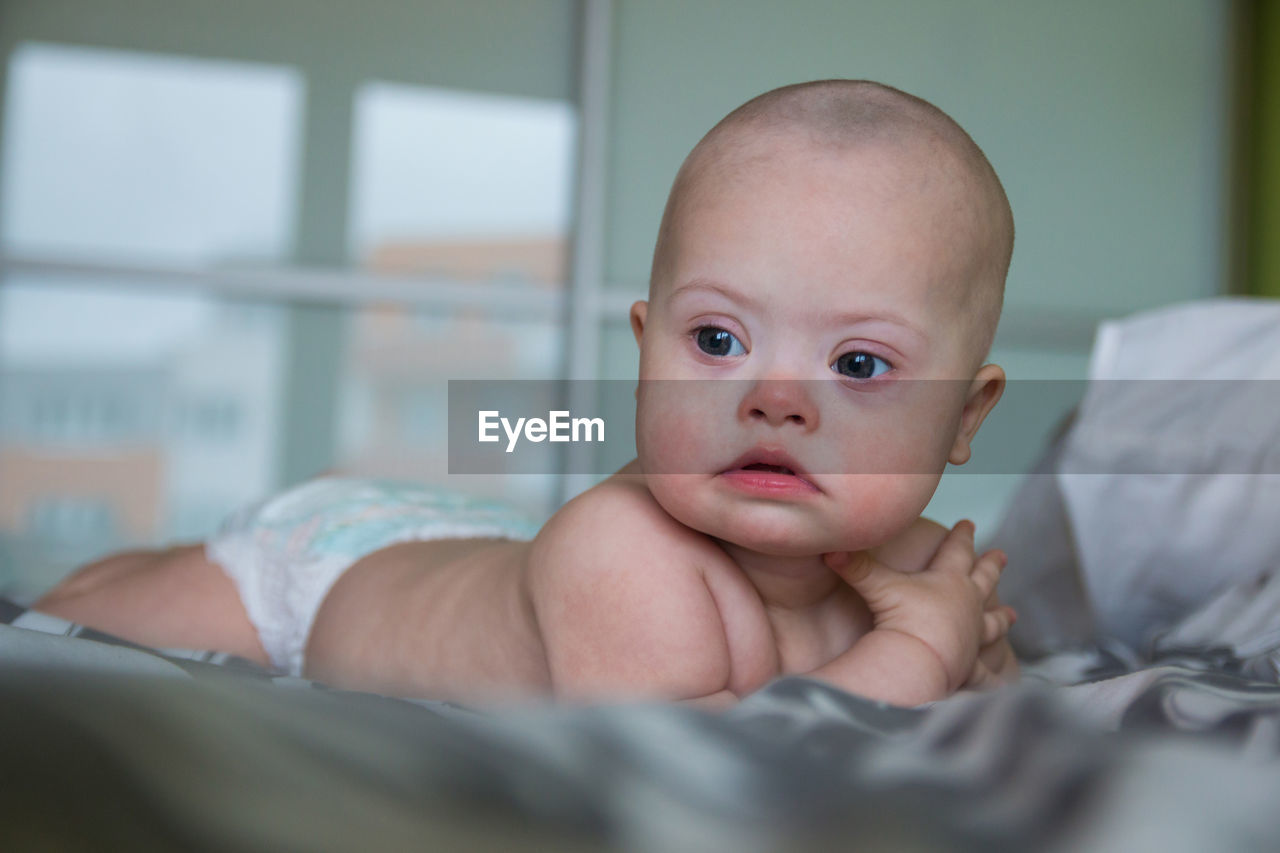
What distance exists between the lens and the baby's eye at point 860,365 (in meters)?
0.68

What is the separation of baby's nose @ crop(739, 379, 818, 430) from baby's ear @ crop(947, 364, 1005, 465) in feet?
0.56

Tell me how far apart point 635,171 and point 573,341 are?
0.51 meters

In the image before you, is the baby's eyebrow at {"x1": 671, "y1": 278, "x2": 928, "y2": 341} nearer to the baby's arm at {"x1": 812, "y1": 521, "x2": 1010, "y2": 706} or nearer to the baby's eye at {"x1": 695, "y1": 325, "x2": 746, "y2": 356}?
the baby's eye at {"x1": 695, "y1": 325, "x2": 746, "y2": 356}

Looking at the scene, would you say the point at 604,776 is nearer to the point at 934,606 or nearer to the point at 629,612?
the point at 629,612

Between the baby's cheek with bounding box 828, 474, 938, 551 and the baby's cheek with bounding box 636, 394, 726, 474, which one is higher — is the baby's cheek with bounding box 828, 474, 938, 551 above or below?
below

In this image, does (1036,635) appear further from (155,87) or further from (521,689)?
(155,87)

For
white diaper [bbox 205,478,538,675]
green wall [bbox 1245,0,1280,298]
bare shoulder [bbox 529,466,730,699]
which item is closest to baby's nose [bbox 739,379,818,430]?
bare shoulder [bbox 529,466,730,699]

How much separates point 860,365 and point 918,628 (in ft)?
0.71

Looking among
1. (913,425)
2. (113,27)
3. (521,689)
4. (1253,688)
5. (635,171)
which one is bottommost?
(521,689)

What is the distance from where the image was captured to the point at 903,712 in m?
0.44

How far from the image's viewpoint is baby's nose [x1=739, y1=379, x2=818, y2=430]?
65 cm

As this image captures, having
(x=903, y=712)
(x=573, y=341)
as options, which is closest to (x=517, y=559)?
(x=903, y=712)
